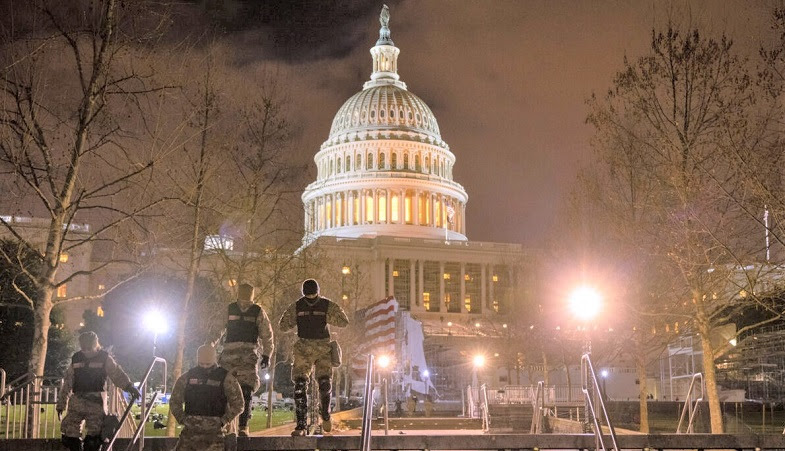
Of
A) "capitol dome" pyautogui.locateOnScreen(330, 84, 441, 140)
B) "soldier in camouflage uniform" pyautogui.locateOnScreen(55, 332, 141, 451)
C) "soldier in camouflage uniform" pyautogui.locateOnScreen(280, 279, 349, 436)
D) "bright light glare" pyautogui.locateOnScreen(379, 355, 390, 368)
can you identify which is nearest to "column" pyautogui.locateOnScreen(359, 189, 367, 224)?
"capitol dome" pyautogui.locateOnScreen(330, 84, 441, 140)

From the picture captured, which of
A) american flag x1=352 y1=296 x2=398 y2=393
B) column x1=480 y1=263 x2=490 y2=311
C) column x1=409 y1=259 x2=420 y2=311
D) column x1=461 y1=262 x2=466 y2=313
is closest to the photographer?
american flag x1=352 y1=296 x2=398 y2=393

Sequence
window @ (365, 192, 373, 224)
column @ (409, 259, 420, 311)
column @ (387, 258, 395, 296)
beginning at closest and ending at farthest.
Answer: column @ (387, 258, 395, 296) < column @ (409, 259, 420, 311) < window @ (365, 192, 373, 224)

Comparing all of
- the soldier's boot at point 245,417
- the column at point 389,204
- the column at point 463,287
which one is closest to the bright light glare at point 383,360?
the soldier's boot at point 245,417

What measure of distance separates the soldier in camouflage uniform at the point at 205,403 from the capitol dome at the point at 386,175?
126 metres

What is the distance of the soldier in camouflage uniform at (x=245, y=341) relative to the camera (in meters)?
12.3

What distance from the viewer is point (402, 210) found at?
472 ft

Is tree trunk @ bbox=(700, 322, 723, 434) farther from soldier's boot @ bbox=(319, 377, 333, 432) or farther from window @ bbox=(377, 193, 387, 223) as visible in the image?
window @ bbox=(377, 193, 387, 223)

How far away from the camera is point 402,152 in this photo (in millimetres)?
148625

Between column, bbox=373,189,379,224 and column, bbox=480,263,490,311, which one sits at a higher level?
column, bbox=373,189,379,224

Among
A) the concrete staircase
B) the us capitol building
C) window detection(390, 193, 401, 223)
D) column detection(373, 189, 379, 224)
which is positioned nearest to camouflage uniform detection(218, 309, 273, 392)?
the concrete staircase

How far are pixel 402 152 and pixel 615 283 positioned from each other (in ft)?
398

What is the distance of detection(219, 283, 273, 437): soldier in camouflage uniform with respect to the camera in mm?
12273

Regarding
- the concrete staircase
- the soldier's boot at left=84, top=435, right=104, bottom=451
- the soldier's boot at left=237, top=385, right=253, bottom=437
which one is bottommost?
the concrete staircase

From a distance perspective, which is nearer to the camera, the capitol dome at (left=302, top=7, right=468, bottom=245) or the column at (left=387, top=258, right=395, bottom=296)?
the column at (left=387, top=258, right=395, bottom=296)
